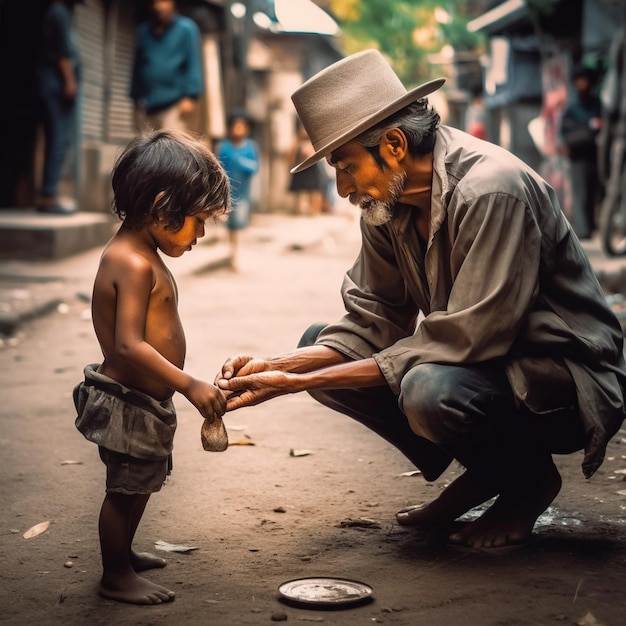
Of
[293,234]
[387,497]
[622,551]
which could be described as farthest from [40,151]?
[622,551]

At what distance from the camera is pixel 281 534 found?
3.62 metres

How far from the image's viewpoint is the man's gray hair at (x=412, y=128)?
3445mm

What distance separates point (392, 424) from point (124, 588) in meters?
1.10

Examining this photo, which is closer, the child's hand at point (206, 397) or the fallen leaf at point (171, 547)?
the child's hand at point (206, 397)

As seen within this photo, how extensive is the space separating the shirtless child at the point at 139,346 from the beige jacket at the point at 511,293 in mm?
675

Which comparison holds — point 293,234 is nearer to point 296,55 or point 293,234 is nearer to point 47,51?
point 47,51

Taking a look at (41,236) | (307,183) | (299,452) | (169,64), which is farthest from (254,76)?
(299,452)

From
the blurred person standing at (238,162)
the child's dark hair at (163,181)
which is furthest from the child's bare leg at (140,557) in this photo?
the blurred person standing at (238,162)

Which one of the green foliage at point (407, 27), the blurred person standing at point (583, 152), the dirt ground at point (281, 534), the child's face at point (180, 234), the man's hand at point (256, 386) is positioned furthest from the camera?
the green foliage at point (407, 27)

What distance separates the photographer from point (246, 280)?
11.3 m

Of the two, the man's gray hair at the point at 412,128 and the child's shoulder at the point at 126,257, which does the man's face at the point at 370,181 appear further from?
the child's shoulder at the point at 126,257

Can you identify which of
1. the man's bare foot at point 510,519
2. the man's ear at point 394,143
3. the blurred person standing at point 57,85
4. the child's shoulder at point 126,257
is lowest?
the man's bare foot at point 510,519

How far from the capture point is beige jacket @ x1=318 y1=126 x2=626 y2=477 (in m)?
3.22

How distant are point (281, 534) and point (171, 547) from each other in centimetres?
36
